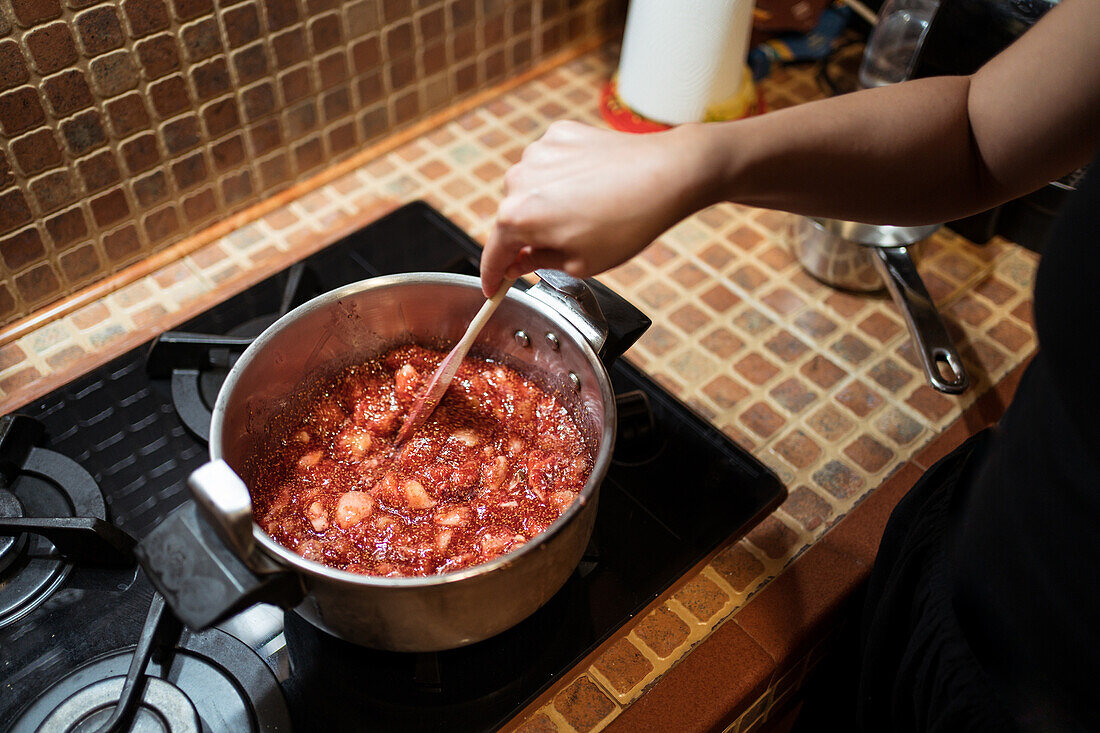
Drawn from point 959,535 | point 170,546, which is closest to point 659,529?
point 959,535

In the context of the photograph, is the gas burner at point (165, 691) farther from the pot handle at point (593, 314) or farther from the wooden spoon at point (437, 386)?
the pot handle at point (593, 314)

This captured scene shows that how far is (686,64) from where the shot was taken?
1.07 meters

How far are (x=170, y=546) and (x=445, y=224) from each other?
602 millimetres

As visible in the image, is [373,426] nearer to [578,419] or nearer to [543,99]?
[578,419]

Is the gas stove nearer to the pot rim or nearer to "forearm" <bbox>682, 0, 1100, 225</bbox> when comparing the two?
the pot rim

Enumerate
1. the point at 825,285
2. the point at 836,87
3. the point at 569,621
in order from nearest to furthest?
the point at 569,621 → the point at 825,285 → the point at 836,87

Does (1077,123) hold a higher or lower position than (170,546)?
higher

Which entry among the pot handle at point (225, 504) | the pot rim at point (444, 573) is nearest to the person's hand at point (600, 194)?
the pot rim at point (444, 573)

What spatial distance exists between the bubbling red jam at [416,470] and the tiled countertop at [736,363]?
0.14m

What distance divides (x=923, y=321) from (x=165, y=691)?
2.51 feet

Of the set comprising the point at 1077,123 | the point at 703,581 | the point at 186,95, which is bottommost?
the point at 703,581

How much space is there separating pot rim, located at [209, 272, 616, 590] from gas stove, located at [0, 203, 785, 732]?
71 mm

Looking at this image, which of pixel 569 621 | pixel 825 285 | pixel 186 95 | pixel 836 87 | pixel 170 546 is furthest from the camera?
pixel 836 87

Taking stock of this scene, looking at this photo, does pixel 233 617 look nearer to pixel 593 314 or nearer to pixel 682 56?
pixel 593 314
